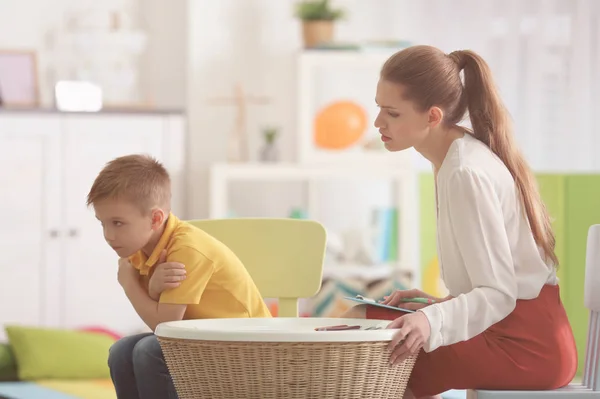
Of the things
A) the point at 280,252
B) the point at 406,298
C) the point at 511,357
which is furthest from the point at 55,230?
the point at 511,357

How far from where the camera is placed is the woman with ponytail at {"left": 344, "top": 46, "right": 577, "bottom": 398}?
1.79 metres

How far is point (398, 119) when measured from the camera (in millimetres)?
1935

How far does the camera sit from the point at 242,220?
7.66ft

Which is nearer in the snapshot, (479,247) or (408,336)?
(408,336)

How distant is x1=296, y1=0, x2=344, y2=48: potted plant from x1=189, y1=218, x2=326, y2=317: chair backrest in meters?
2.79

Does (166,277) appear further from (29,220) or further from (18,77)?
(18,77)

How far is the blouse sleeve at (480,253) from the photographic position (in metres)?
1.76

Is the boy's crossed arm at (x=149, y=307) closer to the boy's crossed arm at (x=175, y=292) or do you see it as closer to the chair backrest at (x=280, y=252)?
the boy's crossed arm at (x=175, y=292)

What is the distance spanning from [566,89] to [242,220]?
330 cm

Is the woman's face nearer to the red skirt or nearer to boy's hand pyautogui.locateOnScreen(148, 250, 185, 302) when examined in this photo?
the red skirt

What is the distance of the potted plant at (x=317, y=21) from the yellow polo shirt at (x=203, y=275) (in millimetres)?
3042

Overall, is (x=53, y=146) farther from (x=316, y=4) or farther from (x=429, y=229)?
(x=429, y=229)

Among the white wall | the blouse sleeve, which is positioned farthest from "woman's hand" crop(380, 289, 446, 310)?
the white wall

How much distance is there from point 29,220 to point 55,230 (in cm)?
13
